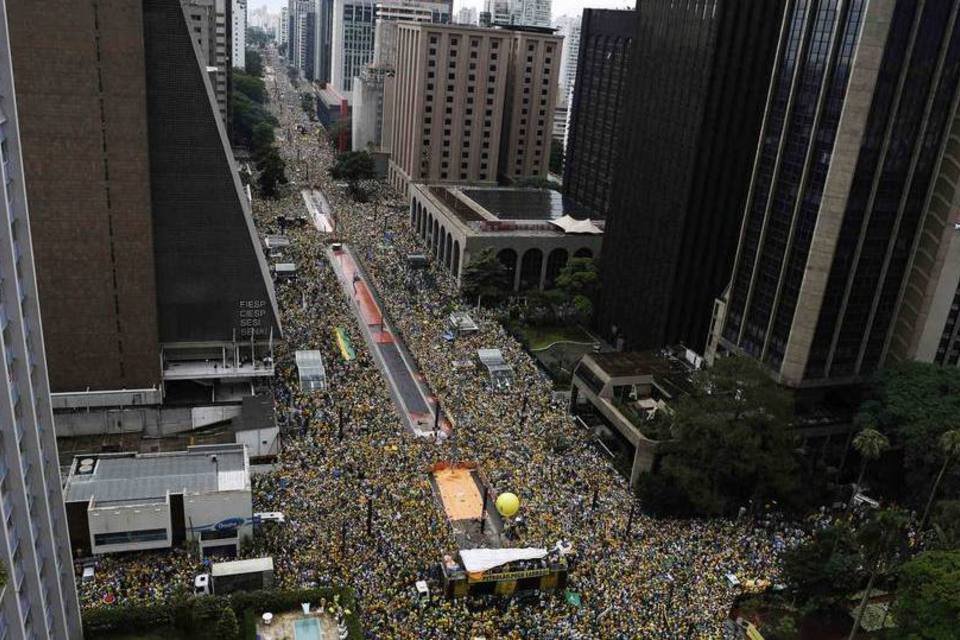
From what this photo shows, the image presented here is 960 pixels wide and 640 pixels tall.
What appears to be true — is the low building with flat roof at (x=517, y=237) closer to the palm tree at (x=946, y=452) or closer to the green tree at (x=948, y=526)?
the palm tree at (x=946, y=452)

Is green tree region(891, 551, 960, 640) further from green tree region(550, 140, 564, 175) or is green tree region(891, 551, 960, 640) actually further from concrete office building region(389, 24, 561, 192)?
green tree region(550, 140, 564, 175)

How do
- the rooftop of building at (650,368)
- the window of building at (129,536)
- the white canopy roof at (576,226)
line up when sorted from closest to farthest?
the window of building at (129,536) < the rooftop of building at (650,368) < the white canopy roof at (576,226)

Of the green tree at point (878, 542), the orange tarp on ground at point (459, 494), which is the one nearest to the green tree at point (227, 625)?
the orange tarp on ground at point (459, 494)

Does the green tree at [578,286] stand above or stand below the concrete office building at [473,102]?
below

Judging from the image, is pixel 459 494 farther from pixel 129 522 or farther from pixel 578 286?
pixel 578 286

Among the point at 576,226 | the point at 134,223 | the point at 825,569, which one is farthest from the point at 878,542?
the point at 576,226

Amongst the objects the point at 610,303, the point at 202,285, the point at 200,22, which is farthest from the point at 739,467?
the point at 200,22
